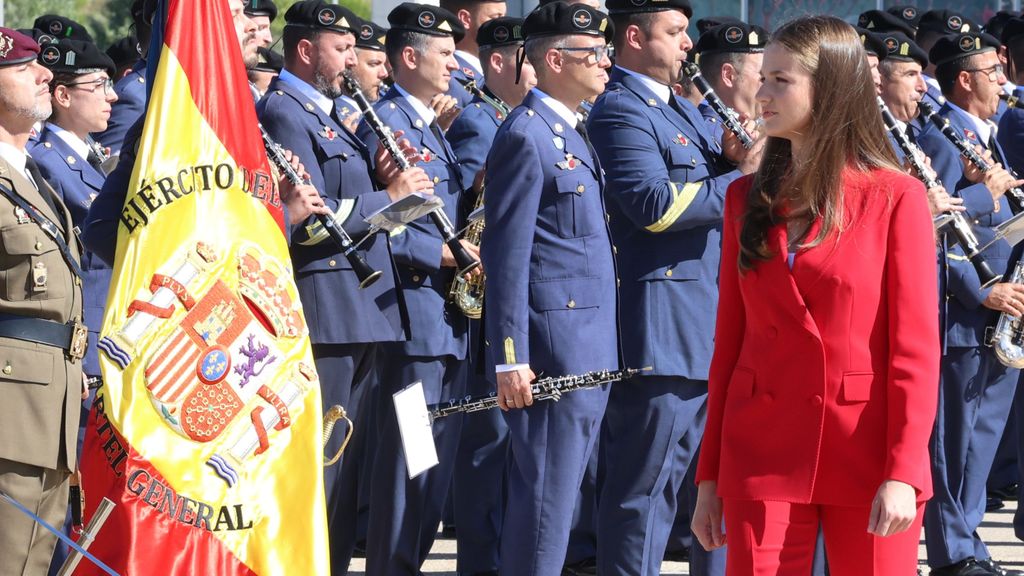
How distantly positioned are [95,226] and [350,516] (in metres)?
2.02

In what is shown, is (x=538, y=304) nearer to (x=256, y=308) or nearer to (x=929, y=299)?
(x=256, y=308)

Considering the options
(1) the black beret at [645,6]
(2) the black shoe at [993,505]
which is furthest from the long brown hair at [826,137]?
(2) the black shoe at [993,505]

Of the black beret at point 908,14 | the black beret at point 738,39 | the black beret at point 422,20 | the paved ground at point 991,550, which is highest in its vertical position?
the black beret at point 422,20

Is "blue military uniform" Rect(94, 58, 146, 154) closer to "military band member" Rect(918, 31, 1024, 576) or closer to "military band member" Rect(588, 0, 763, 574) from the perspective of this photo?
"military band member" Rect(588, 0, 763, 574)

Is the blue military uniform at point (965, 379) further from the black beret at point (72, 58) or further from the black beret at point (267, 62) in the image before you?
the black beret at point (72, 58)

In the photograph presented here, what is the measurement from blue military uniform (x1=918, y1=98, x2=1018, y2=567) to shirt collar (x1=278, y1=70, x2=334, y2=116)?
2773 millimetres

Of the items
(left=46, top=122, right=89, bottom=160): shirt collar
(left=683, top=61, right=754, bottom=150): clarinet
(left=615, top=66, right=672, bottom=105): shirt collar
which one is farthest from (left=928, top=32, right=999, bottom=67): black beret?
(left=46, top=122, right=89, bottom=160): shirt collar

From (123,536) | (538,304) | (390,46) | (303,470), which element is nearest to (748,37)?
(390,46)

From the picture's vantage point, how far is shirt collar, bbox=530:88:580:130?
5664 millimetres

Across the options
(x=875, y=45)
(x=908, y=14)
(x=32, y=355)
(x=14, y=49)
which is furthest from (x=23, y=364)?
(x=908, y=14)

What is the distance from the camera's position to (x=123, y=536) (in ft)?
Answer: 15.0

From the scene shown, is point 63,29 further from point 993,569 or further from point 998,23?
point 998,23

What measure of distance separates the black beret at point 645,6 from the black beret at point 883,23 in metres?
2.98

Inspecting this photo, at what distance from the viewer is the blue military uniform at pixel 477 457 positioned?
22.1 feet
